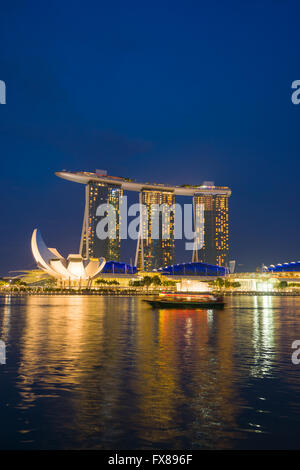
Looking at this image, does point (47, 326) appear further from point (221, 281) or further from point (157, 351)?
point (221, 281)

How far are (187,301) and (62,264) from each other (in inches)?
3511

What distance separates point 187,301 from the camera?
65.2 metres

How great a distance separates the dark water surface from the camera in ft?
32.6

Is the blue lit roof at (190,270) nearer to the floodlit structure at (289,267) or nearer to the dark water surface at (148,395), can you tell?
the floodlit structure at (289,267)

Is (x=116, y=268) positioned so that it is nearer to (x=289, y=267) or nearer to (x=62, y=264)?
(x=62, y=264)

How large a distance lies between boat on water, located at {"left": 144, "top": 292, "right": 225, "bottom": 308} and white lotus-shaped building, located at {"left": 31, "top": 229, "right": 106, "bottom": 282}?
274 feet

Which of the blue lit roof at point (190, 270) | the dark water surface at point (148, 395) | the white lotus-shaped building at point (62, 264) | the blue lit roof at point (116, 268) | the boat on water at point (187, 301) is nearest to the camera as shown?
the dark water surface at point (148, 395)

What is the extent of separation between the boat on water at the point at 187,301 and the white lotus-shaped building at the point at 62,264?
83617 millimetres

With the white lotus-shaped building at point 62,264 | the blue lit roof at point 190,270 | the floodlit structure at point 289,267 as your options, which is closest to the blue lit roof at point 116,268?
the blue lit roof at point 190,270

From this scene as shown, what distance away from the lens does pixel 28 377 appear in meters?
16.1

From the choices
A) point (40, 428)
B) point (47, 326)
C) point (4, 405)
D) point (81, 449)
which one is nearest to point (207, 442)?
point (81, 449)

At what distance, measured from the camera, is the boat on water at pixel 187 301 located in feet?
213

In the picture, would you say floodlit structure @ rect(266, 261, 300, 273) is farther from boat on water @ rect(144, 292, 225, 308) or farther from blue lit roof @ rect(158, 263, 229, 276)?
boat on water @ rect(144, 292, 225, 308)

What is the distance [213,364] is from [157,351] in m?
4.38
